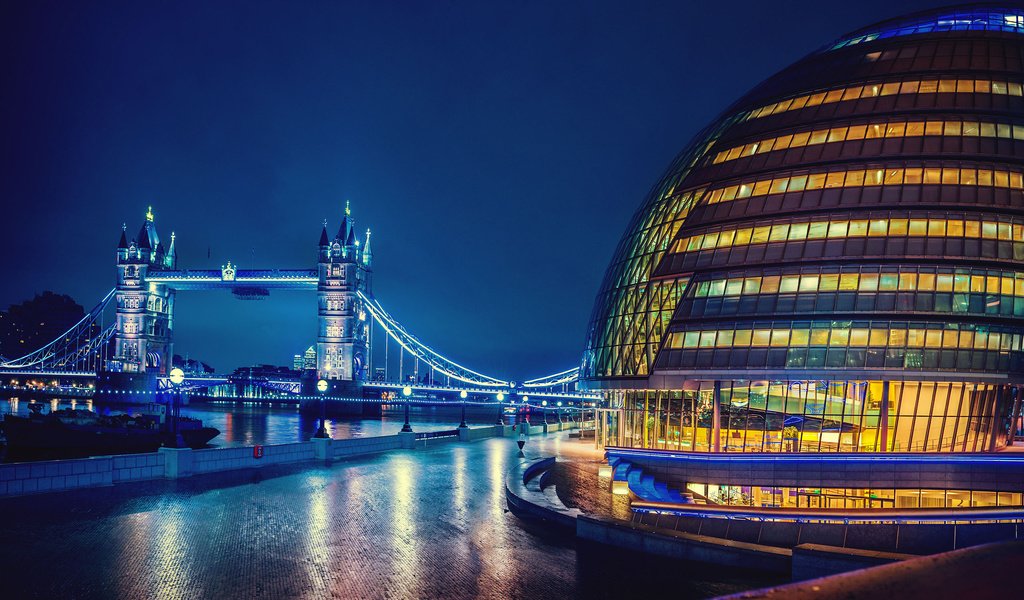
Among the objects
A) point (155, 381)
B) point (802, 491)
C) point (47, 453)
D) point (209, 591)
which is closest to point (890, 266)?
point (802, 491)

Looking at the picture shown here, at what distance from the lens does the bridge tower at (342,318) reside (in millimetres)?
171500

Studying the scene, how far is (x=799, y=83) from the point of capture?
53344 mm

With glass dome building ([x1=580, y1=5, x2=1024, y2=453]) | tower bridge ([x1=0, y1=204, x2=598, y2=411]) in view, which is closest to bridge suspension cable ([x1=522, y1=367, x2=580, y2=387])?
tower bridge ([x1=0, y1=204, x2=598, y2=411])

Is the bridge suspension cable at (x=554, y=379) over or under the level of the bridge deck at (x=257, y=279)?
under

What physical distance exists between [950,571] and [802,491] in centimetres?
3890

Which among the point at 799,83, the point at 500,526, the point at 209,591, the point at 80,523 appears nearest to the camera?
the point at 209,591

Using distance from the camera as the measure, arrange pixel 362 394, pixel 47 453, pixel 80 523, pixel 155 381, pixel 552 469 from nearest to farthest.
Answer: pixel 80 523 < pixel 552 469 < pixel 47 453 < pixel 362 394 < pixel 155 381

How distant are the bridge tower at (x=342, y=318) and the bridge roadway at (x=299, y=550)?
141390 millimetres

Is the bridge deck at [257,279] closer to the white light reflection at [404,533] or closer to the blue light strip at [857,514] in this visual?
the white light reflection at [404,533]

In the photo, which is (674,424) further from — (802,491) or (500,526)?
(500,526)

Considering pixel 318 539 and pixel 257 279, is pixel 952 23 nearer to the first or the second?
pixel 318 539

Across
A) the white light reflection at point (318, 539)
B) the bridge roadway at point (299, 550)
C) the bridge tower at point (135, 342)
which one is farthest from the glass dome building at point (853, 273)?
the bridge tower at point (135, 342)

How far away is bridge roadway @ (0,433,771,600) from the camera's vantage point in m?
16.5

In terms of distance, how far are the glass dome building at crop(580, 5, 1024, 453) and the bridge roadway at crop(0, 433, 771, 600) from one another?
20.9 metres
